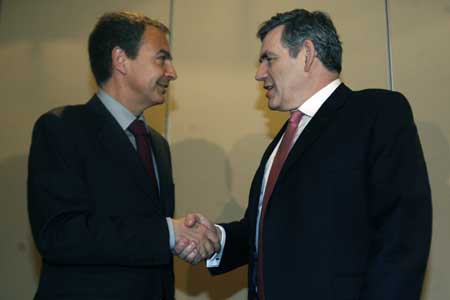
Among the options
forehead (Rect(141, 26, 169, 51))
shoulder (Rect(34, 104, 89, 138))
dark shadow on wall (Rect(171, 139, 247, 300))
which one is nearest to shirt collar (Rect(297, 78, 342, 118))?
forehead (Rect(141, 26, 169, 51))

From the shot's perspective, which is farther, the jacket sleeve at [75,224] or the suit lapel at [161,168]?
the suit lapel at [161,168]

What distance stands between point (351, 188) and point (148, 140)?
1041mm

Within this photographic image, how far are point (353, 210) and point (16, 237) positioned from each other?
2.30 metres

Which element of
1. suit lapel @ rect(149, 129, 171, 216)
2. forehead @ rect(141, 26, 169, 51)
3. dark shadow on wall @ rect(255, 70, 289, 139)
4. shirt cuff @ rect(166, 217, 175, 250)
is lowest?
shirt cuff @ rect(166, 217, 175, 250)

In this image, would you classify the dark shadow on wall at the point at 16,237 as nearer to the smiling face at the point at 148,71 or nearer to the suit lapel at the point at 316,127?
the smiling face at the point at 148,71

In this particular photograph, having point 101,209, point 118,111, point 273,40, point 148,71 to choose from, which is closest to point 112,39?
point 148,71

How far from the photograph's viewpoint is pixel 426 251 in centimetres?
162

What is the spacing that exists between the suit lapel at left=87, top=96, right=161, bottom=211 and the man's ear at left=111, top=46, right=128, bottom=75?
323 mm

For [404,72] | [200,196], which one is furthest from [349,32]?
[200,196]

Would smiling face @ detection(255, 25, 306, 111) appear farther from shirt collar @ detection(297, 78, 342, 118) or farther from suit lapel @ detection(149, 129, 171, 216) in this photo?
suit lapel @ detection(149, 129, 171, 216)

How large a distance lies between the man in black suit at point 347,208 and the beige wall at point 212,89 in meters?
1.05

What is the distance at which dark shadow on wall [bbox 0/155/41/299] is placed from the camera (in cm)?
320

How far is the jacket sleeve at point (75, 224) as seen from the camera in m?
1.90

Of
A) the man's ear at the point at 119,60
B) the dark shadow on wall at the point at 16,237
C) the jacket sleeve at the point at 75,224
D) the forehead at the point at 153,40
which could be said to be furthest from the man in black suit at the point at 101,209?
the dark shadow on wall at the point at 16,237
